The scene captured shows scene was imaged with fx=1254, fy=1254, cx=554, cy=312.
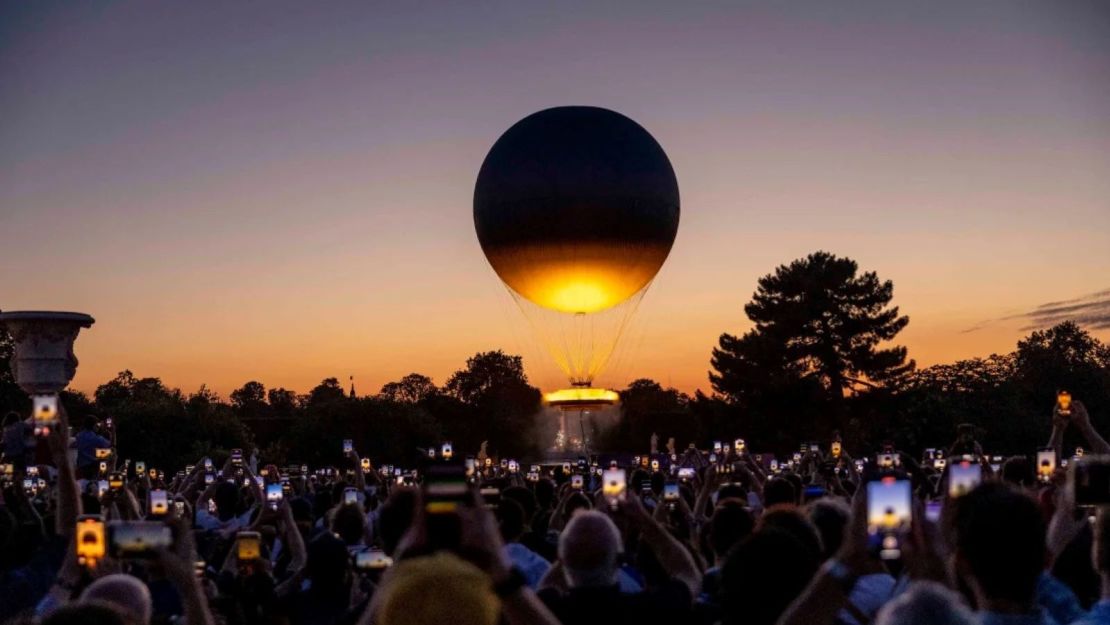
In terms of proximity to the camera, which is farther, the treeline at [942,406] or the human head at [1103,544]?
the treeline at [942,406]

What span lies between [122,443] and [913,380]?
1845 inches

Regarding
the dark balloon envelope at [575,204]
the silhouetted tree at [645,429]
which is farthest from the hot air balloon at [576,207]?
the silhouetted tree at [645,429]

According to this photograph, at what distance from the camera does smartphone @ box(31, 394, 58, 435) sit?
6.73 metres

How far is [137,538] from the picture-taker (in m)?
5.17

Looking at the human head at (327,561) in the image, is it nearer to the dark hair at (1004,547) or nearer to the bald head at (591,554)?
the bald head at (591,554)

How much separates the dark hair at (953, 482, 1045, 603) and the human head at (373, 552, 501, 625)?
190cm

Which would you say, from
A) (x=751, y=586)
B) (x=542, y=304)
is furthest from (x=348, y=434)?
(x=751, y=586)

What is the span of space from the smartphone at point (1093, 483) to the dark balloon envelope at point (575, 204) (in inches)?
1129

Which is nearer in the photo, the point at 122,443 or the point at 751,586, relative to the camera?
the point at 751,586

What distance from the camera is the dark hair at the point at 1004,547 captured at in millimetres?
4559

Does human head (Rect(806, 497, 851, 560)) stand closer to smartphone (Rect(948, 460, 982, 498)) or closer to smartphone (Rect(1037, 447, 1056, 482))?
smartphone (Rect(948, 460, 982, 498))

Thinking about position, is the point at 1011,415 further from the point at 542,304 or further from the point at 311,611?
the point at 311,611

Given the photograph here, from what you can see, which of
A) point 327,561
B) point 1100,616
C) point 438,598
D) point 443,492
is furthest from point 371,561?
point 1100,616

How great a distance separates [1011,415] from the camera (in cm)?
6269
